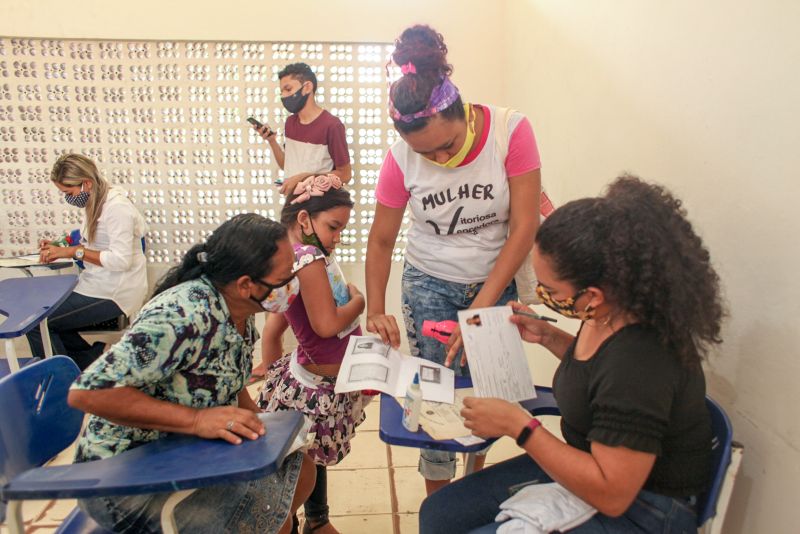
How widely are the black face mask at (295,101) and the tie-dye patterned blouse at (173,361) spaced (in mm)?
2146

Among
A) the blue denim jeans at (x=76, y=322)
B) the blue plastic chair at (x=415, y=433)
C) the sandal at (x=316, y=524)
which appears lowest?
the sandal at (x=316, y=524)

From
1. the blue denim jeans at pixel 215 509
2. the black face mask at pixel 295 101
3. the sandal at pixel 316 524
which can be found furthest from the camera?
the black face mask at pixel 295 101

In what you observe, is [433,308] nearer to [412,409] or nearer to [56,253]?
[412,409]

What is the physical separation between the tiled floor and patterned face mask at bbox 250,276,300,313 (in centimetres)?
109

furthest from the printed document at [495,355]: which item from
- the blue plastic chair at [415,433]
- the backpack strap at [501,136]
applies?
the backpack strap at [501,136]

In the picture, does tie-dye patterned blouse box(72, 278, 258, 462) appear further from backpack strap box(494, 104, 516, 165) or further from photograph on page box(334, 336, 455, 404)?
backpack strap box(494, 104, 516, 165)

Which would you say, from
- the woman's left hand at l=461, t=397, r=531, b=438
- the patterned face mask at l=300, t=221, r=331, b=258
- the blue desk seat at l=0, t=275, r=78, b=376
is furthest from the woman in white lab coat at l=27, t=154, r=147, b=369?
the woman's left hand at l=461, t=397, r=531, b=438

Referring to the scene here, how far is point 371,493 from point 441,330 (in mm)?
1129

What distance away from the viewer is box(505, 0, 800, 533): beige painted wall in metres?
1.01

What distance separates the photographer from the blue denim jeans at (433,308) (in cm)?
165

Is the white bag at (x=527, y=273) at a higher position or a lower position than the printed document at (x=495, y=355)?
higher

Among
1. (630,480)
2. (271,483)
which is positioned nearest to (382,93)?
(271,483)

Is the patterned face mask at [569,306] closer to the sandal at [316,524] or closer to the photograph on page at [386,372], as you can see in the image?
the photograph on page at [386,372]

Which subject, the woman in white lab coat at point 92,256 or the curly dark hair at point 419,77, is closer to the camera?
the curly dark hair at point 419,77
